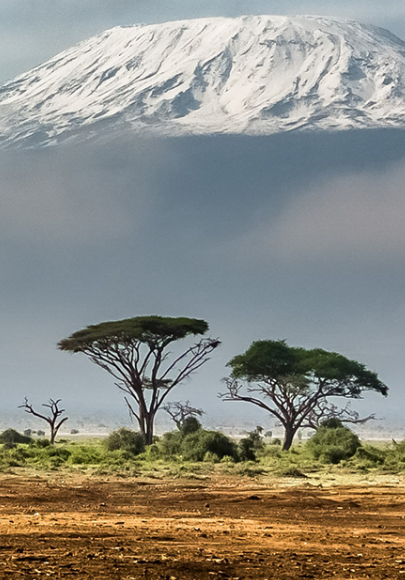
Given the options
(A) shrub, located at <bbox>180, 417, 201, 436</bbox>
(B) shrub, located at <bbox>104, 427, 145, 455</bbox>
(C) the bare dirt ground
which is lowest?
(C) the bare dirt ground

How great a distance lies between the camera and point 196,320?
57250 mm

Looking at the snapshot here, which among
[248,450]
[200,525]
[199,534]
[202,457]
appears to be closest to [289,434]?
[248,450]

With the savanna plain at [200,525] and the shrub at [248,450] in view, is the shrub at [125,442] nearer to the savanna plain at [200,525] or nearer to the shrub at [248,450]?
the shrub at [248,450]

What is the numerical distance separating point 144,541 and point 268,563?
76.9 inches

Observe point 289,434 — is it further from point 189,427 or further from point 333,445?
point 333,445

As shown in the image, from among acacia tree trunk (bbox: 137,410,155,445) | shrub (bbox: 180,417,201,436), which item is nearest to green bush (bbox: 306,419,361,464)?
shrub (bbox: 180,417,201,436)

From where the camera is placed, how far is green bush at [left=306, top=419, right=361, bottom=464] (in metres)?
38.3

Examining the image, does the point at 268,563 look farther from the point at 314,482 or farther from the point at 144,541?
the point at 314,482

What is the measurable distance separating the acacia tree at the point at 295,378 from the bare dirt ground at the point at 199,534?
A: 36.6 metres

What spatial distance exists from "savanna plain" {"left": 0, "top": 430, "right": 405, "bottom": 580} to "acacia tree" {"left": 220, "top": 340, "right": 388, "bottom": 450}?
94.6 ft

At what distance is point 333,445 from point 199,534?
95.8 feet

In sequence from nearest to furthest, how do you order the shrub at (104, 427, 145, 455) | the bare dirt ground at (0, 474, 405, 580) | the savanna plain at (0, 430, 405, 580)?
the bare dirt ground at (0, 474, 405, 580)
the savanna plain at (0, 430, 405, 580)
the shrub at (104, 427, 145, 455)

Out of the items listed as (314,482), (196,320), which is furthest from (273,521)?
(196,320)

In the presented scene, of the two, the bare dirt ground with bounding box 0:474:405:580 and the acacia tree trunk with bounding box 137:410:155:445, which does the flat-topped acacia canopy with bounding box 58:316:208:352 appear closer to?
the acacia tree trunk with bounding box 137:410:155:445
